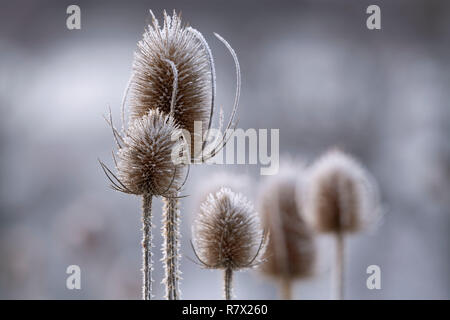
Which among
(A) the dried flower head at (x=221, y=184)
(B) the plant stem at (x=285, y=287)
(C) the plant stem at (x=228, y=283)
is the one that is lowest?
(B) the plant stem at (x=285, y=287)

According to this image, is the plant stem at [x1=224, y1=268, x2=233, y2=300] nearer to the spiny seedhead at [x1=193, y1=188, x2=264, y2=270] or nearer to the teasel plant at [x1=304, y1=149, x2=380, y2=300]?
the spiny seedhead at [x1=193, y1=188, x2=264, y2=270]

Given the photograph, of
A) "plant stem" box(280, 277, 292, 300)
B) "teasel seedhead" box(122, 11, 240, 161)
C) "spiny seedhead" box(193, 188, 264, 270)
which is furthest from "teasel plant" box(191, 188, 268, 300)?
"plant stem" box(280, 277, 292, 300)

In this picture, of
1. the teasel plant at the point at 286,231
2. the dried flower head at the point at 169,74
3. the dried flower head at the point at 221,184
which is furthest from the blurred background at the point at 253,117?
the dried flower head at the point at 169,74

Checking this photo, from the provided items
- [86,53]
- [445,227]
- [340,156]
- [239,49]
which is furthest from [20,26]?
[445,227]

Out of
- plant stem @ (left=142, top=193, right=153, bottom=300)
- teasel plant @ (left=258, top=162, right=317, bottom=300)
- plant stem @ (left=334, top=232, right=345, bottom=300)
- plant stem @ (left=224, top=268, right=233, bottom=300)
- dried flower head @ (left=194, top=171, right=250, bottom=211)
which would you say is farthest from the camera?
teasel plant @ (left=258, top=162, right=317, bottom=300)

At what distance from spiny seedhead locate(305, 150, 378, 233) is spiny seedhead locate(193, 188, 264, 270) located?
67cm

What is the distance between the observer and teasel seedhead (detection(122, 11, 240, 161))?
42.4 inches

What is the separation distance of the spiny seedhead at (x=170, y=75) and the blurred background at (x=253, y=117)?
1662 millimetres

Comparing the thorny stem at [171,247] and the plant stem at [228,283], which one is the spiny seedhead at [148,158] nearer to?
the thorny stem at [171,247]

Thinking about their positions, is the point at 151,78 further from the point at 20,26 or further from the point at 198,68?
the point at 20,26

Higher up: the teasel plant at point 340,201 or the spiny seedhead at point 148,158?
the spiny seedhead at point 148,158

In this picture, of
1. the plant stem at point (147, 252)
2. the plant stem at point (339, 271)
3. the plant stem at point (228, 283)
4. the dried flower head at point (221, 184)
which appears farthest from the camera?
the plant stem at point (339, 271)

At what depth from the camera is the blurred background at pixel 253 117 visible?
2977mm

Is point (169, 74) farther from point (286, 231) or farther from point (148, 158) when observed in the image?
point (286, 231)
